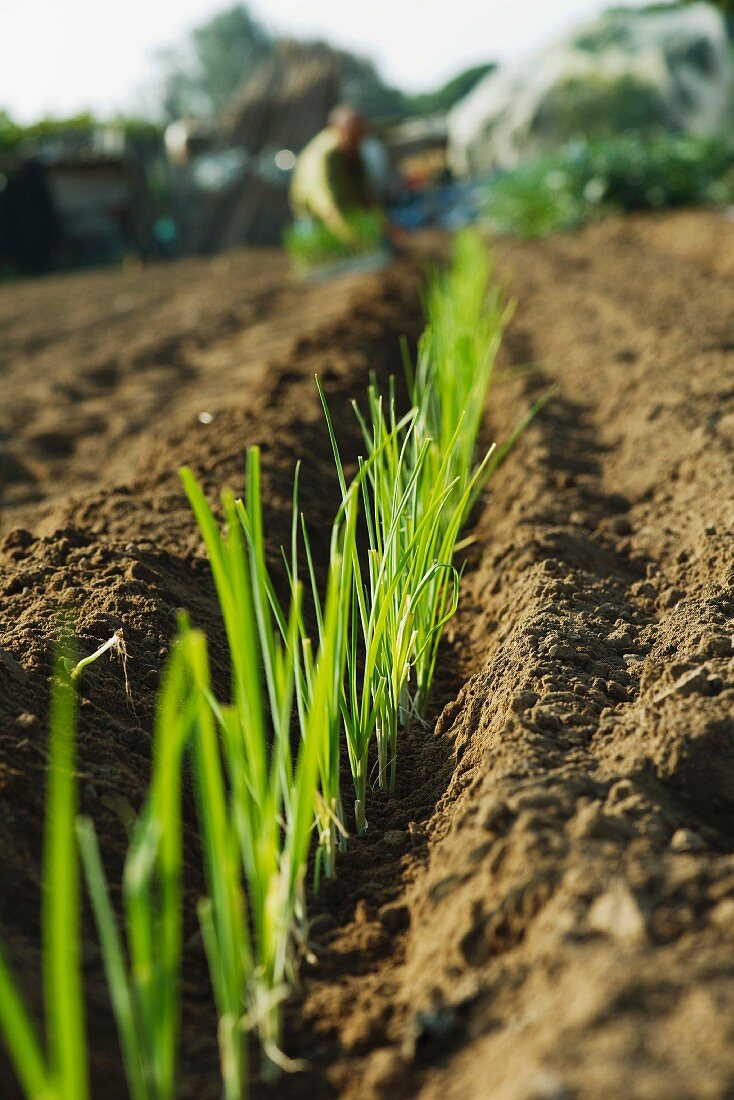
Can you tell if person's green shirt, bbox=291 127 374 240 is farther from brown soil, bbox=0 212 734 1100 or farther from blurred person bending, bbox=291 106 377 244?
brown soil, bbox=0 212 734 1100

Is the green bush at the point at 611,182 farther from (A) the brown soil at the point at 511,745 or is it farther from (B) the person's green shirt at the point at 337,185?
(A) the brown soil at the point at 511,745

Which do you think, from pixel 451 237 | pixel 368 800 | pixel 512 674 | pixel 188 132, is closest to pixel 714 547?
pixel 512 674

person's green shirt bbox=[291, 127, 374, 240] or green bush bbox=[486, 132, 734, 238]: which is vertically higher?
person's green shirt bbox=[291, 127, 374, 240]

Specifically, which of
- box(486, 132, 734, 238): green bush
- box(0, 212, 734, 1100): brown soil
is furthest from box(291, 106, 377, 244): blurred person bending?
box(0, 212, 734, 1100): brown soil

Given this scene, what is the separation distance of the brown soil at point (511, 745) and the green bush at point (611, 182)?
19.6ft

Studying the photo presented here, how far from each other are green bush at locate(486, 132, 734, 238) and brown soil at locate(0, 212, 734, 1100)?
19.6ft

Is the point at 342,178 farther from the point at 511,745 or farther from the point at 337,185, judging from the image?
the point at 511,745

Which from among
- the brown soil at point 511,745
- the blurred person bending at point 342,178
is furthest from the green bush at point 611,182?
the brown soil at point 511,745

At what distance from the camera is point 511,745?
129cm

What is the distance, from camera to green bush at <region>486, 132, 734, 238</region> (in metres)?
8.66

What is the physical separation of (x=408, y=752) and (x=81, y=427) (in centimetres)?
266

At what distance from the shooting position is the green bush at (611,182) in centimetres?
866

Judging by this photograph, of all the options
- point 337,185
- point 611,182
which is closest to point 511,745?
point 337,185

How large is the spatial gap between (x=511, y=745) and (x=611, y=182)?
29.1ft
